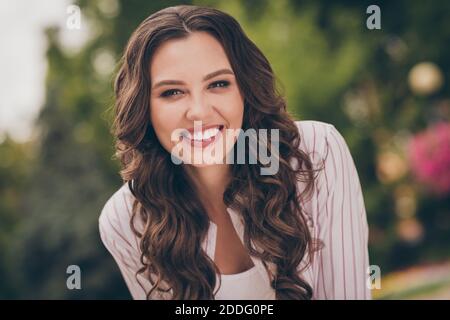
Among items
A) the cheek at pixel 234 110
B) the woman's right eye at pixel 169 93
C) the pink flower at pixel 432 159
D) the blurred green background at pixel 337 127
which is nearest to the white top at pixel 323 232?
the cheek at pixel 234 110

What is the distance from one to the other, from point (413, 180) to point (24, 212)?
2433 millimetres

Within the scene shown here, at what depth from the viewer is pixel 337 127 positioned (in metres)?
2.87

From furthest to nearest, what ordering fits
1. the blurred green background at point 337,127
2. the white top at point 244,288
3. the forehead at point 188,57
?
Result: the blurred green background at point 337,127 < the white top at point 244,288 < the forehead at point 188,57

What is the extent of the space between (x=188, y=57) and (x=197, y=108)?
10 centimetres

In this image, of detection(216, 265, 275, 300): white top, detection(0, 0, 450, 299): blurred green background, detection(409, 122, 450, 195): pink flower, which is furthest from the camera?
detection(409, 122, 450, 195): pink flower

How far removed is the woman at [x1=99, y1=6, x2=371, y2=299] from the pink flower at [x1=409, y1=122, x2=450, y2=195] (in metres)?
2.82

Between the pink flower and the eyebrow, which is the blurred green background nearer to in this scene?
the pink flower

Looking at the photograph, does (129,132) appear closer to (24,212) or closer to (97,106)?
(97,106)

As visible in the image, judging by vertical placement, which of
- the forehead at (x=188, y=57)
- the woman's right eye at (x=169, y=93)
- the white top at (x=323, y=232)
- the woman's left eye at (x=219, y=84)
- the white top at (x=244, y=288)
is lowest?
the white top at (x=244, y=288)

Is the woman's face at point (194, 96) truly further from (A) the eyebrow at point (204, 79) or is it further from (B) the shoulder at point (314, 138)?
(B) the shoulder at point (314, 138)

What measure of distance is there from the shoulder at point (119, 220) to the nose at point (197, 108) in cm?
22

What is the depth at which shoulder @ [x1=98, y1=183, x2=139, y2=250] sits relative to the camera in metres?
1.33

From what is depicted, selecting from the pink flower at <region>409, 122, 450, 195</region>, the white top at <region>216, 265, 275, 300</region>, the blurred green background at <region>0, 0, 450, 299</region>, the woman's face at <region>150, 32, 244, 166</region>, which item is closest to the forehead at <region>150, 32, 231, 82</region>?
the woman's face at <region>150, 32, 244, 166</region>

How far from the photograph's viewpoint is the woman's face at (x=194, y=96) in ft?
4.05
